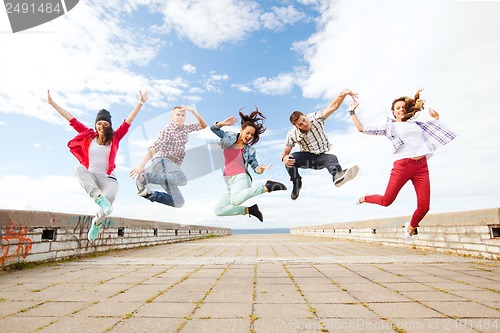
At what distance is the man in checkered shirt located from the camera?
2.36m

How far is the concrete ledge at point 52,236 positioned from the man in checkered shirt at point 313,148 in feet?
11.5

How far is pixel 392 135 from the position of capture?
274 centimetres

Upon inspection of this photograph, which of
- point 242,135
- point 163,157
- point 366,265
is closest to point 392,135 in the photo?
point 242,135

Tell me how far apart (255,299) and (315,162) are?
5.86 feet

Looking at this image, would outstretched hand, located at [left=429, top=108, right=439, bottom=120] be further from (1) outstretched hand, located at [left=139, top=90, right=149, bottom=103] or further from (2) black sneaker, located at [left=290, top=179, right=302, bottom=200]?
(1) outstretched hand, located at [left=139, top=90, right=149, bottom=103]

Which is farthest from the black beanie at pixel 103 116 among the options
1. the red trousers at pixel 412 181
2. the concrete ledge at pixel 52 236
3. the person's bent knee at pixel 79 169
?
the concrete ledge at pixel 52 236

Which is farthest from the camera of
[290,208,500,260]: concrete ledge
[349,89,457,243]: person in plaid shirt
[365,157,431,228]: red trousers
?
[290,208,500,260]: concrete ledge

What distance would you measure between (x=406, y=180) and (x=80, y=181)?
285cm

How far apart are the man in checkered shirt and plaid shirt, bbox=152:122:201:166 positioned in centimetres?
73

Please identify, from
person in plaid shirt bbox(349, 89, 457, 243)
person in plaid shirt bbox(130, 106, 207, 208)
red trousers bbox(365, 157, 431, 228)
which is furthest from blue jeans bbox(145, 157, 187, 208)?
red trousers bbox(365, 157, 431, 228)

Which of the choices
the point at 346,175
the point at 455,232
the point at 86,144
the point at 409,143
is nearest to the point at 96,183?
the point at 86,144

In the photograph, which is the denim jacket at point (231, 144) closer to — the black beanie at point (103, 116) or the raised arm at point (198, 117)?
the raised arm at point (198, 117)

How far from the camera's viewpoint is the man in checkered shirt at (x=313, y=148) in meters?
2.36

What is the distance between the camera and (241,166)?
2354mm
